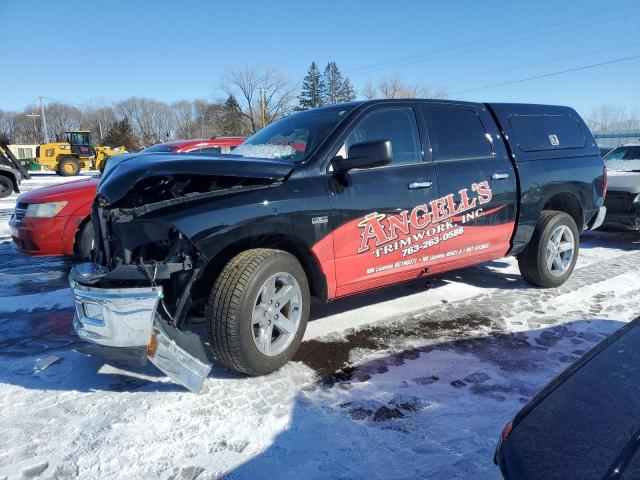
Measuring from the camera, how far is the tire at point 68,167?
27.9 meters

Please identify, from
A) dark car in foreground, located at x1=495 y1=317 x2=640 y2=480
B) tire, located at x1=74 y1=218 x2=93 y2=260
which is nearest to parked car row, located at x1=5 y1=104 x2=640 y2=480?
dark car in foreground, located at x1=495 y1=317 x2=640 y2=480

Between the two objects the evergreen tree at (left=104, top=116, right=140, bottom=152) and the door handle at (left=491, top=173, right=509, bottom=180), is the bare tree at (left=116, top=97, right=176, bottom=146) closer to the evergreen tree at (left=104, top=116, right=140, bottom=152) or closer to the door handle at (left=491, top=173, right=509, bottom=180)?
the evergreen tree at (left=104, top=116, right=140, bottom=152)

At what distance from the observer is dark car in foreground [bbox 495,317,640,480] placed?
1287 mm

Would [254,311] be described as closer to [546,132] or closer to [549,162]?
[549,162]

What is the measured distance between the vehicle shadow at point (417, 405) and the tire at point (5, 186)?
15.7m

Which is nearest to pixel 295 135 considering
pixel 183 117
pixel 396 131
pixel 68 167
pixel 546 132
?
pixel 396 131

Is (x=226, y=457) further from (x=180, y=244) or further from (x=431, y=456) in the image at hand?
(x=180, y=244)

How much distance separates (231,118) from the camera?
6438 centimetres

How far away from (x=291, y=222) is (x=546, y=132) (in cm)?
332

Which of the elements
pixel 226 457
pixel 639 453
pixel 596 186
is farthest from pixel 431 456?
pixel 596 186

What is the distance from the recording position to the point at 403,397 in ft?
9.29

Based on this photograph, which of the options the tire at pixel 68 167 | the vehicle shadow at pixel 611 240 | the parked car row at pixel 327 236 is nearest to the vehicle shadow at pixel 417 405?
the parked car row at pixel 327 236

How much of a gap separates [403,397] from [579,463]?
1.58 metres

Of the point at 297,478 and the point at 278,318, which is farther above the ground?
the point at 278,318
